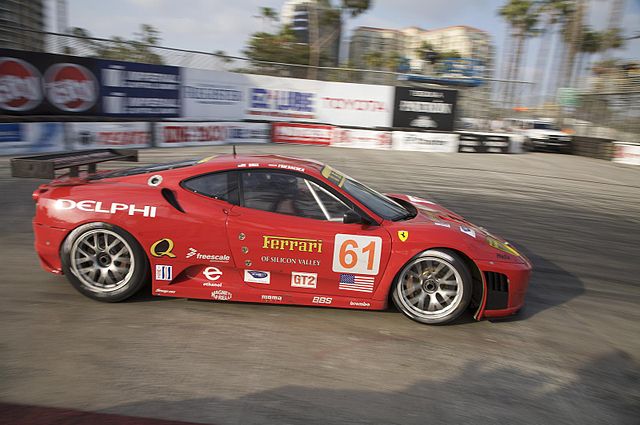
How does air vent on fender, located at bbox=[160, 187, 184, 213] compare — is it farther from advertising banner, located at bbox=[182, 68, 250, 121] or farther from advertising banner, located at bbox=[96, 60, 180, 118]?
advertising banner, located at bbox=[182, 68, 250, 121]

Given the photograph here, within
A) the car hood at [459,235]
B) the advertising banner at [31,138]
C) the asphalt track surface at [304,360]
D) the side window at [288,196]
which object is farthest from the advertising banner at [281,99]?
the car hood at [459,235]

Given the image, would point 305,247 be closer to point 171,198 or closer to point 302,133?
point 171,198

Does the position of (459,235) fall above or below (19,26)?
below

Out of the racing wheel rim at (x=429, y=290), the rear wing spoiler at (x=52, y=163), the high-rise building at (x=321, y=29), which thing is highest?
the high-rise building at (x=321, y=29)

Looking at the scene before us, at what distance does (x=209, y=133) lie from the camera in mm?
17359

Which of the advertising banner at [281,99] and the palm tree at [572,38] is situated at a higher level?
the palm tree at [572,38]

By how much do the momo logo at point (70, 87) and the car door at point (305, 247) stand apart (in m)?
12.6

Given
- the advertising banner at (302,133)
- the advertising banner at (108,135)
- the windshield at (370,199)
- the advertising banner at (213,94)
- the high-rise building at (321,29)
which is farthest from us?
the high-rise building at (321,29)

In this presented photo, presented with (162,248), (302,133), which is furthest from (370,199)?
(302,133)

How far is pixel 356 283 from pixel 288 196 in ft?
2.99

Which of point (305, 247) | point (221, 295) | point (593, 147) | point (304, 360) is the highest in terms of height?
point (593, 147)

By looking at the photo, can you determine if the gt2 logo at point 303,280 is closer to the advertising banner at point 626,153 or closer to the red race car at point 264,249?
the red race car at point 264,249

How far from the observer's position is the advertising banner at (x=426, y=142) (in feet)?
64.4

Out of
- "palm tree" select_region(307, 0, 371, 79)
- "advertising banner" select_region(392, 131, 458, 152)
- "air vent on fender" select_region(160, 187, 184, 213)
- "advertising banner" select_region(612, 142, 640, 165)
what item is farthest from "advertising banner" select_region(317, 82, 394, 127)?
"air vent on fender" select_region(160, 187, 184, 213)
